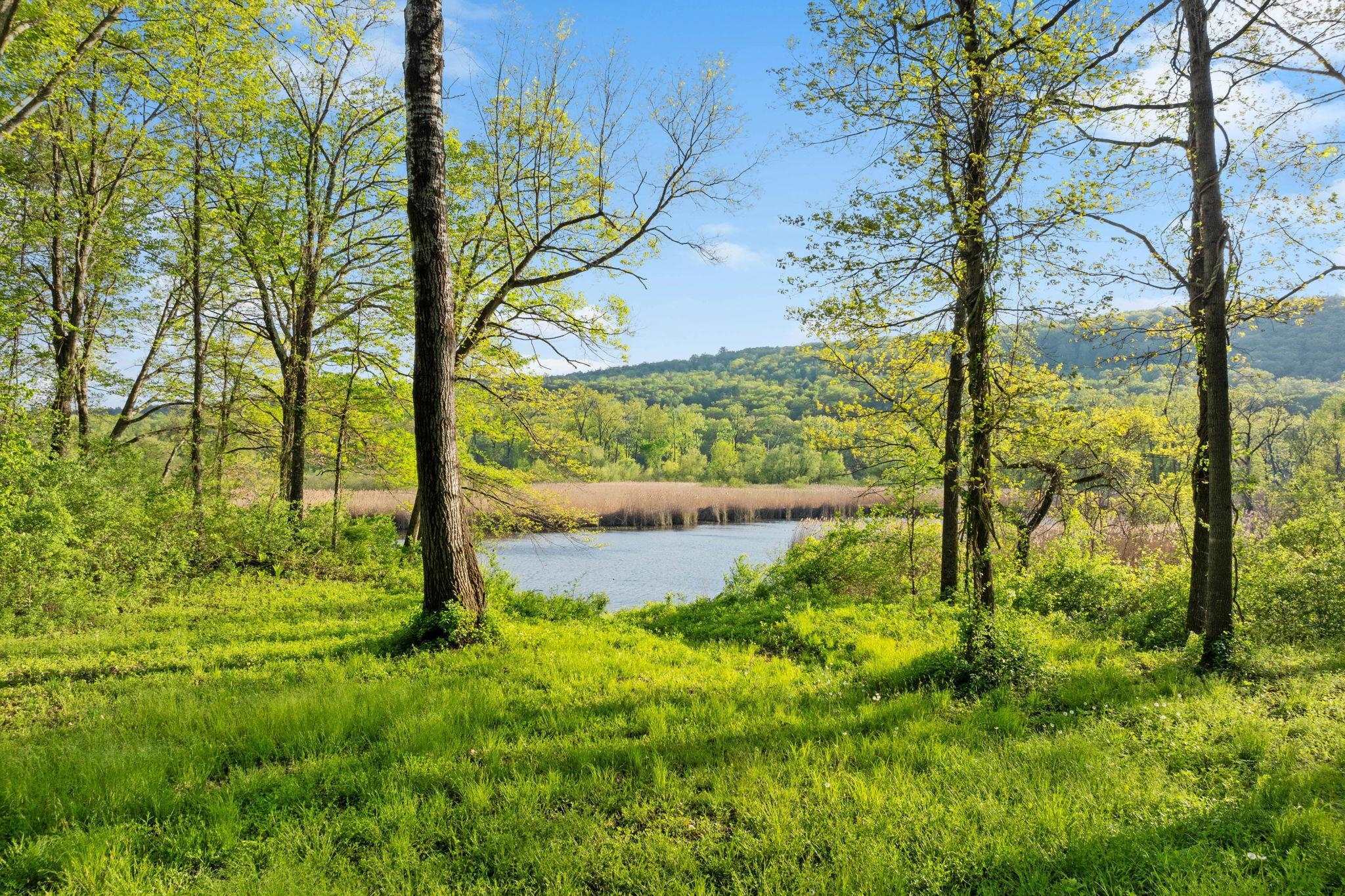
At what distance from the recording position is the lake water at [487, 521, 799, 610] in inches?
572

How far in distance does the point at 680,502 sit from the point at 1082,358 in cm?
2247

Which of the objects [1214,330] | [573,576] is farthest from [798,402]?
[1214,330]

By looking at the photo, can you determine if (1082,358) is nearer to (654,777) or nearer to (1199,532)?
(1199,532)

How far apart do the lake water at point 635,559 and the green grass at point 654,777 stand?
533 cm

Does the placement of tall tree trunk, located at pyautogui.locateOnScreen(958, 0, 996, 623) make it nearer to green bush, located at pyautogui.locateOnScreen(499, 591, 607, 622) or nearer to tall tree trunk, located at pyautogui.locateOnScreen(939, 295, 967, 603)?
tall tree trunk, located at pyautogui.locateOnScreen(939, 295, 967, 603)

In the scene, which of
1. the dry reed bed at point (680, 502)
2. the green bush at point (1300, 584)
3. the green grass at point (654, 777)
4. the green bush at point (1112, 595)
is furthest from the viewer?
the dry reed bed at point (680, 502)

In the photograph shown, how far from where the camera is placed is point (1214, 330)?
223 inches

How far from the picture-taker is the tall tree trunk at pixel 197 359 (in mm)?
10797

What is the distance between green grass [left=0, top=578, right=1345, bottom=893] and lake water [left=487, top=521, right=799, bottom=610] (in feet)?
17.5

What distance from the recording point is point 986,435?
5977 millimetres

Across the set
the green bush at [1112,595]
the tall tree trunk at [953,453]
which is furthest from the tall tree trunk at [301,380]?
the green bush at [1112,595]

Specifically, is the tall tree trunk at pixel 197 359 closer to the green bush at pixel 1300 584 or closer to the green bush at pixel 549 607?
the green bush at pixel 549 607

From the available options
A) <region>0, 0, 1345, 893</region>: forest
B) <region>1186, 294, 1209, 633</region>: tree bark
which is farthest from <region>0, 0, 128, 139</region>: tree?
<region>1186, 294, 1209, 633</region>: tree bark

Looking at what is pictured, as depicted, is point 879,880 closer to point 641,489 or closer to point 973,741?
point 973,741
